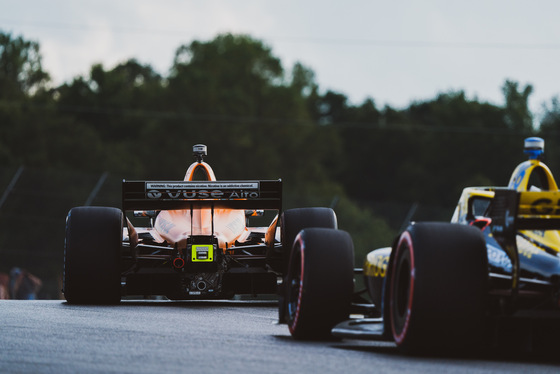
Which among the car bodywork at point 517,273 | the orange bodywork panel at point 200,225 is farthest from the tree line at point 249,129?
the car bodywork at point 517,273

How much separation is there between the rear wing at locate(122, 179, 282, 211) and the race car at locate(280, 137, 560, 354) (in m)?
5.03

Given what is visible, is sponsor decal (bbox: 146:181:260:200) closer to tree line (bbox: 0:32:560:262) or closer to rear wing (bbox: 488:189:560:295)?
rear wing (bbox: 488:189:560:295)

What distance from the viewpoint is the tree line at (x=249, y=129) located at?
67875 millimetres

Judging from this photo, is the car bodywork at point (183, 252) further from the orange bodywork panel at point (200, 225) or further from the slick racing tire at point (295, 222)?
the slick racing tire at point (295, 222)

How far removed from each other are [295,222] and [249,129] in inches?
2454

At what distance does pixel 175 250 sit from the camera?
13750mm

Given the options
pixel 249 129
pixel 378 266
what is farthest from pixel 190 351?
pixel 249 129

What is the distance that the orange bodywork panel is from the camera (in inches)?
554

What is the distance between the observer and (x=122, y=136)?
78250 millimetres

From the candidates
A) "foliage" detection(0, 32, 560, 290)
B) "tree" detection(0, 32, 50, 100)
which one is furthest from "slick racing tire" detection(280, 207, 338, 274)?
"tree" detection(0, 32, 50, 100)

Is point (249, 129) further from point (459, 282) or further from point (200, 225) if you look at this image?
point (459, 282)

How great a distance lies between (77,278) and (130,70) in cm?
7984

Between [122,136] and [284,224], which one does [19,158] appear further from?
[284,224]

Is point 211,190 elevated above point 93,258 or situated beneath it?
elevated above
